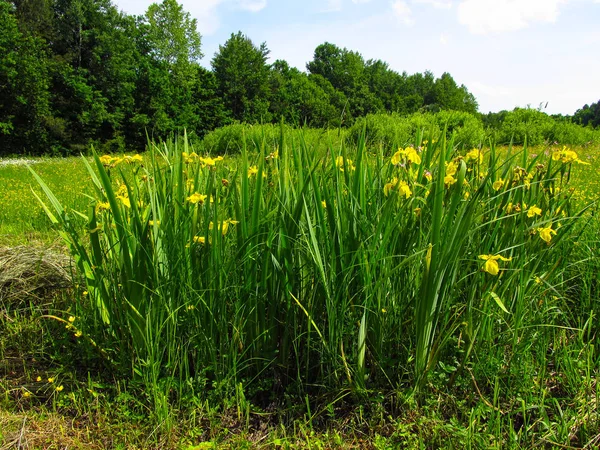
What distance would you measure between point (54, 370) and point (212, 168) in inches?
40.7

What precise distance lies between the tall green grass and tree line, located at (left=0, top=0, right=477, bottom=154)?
64.4 ft

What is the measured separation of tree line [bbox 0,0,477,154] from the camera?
2595 centimetres

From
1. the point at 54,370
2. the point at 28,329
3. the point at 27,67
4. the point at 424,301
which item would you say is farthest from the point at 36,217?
the point at 27,67

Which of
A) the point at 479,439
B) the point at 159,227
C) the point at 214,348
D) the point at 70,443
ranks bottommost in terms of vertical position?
the point at 70,443

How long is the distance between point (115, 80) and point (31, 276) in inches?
1219

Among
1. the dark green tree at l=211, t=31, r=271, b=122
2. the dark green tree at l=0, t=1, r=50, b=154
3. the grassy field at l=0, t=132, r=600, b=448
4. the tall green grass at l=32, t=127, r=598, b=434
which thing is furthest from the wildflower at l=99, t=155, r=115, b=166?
the dark green tree at l=211, t=31, r=271, b=122

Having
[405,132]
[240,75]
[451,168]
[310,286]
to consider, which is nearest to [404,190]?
[451,168]

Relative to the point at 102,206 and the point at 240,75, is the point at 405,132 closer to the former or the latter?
the point at 102,206

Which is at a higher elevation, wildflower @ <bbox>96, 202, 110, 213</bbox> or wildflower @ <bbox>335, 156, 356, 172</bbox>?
wildflower @ <bbox>335, 156, 356, 172</bbox>

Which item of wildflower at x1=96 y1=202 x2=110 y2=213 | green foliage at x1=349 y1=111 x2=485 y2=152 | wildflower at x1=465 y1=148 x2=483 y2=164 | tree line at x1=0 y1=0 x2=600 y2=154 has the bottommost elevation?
wildflower at x1=96 y1=202 x2=110 y2=213

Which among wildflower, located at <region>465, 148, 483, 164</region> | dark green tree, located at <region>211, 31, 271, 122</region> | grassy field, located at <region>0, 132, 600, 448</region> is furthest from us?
dark green tree, located at <region>211, 31, 271, 122</region>

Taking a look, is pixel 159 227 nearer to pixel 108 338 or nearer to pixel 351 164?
pixel 108 338

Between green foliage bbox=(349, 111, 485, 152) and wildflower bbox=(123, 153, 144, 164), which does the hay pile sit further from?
green foliage bbox=(349, 111, 485, 152)

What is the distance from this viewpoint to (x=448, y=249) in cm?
136
